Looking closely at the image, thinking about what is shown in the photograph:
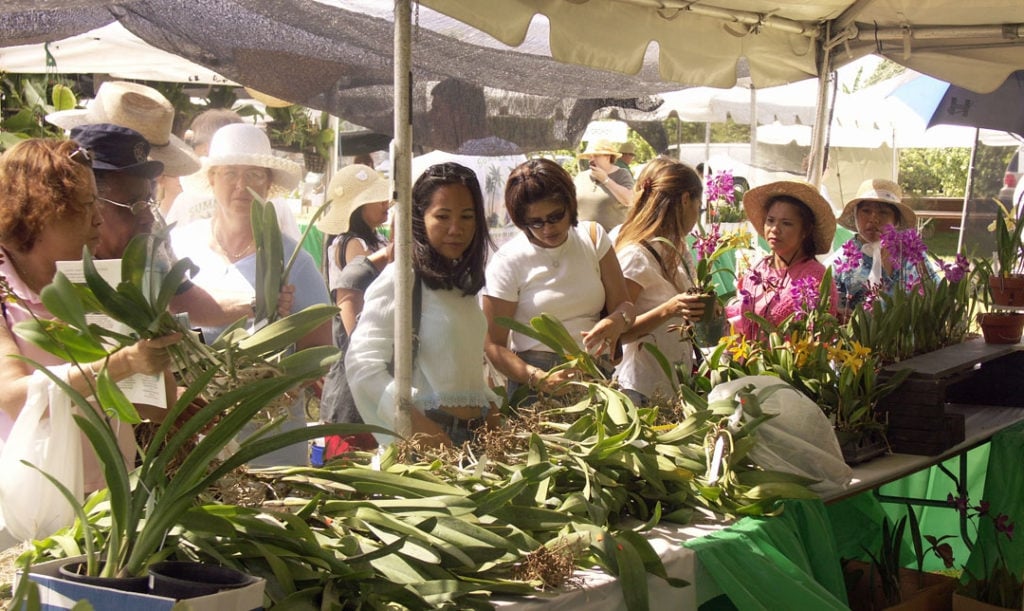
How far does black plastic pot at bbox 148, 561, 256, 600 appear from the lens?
121 cm

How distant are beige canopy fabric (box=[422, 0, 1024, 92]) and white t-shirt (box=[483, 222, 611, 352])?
2.06 ft

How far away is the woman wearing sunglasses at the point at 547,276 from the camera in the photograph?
2846 millimetres

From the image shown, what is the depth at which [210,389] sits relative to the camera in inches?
56.9

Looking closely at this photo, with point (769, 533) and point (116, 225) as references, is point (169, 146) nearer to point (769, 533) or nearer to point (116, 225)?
point (116, 225)

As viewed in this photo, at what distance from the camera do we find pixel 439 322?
8.25 feet

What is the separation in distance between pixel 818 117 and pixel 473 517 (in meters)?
3.24

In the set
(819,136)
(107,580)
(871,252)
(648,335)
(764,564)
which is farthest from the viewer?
(819,136)

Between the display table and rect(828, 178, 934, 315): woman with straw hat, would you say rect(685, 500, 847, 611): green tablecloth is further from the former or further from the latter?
rect(828, 178, 934, 315): woman with straw hat

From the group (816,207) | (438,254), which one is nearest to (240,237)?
(438,254)

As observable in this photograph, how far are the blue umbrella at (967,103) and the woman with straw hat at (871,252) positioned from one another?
3.25 ft

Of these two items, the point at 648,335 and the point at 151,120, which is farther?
the point at 648,335

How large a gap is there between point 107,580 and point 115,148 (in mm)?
1327

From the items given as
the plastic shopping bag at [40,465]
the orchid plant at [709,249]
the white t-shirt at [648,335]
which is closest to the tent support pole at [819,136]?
the white t-shirt at [648,335]

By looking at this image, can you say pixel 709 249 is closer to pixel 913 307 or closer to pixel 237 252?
pixel 913 307
